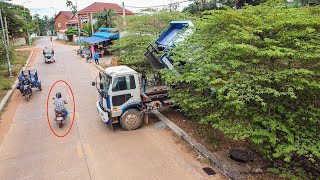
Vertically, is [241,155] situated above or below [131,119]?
below

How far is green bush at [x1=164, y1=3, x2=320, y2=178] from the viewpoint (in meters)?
5.62

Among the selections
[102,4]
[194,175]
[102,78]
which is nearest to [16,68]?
[102,78]

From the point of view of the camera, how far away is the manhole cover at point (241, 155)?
7262 millimetres

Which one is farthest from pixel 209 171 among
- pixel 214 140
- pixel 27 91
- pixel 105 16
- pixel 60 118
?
pixel 105 16

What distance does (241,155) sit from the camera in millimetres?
7352

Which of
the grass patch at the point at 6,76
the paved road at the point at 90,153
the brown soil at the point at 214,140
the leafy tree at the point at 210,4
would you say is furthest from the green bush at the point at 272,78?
the leafy tree at the point at 210,4

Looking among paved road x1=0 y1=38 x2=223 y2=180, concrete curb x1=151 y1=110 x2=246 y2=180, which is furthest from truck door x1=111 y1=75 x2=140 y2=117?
concrete curb x1=151 y1=110 x2=246 y2=180

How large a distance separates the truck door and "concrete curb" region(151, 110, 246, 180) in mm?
1837

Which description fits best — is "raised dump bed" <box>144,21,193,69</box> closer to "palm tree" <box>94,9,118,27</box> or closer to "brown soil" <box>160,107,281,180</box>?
"brown soil" <box>160,107,281,180</box>

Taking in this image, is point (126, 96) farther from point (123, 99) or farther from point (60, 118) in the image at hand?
point (60, 118)

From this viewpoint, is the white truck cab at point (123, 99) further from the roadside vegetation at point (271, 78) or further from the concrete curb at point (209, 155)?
the roadside vegetation at point (271, 78)

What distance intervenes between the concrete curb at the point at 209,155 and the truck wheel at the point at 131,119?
1156 mm

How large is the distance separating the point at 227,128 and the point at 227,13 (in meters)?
2.81

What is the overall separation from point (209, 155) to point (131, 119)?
11.3 ft
